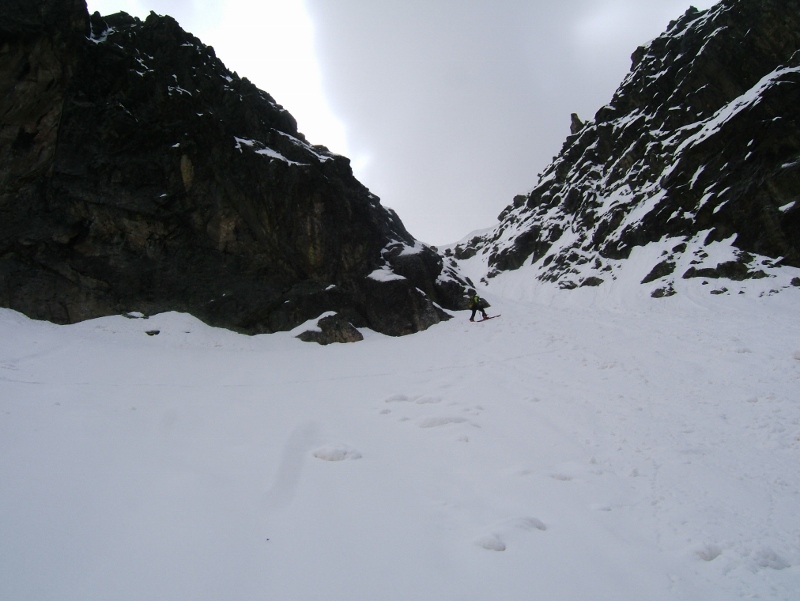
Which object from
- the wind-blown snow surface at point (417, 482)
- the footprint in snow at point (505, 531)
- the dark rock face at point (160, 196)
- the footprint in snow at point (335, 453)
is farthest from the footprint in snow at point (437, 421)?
the dark rock face at point (160, 196)

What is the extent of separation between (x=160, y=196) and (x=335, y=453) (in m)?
19.5

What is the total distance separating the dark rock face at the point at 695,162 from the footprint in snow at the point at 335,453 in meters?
24.0

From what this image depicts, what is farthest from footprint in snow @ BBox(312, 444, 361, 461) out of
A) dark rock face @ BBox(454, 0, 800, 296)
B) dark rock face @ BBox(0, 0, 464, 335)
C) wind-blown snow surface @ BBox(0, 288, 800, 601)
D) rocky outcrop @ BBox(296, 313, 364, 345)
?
dark rock face @ BBox(454, 0, 800, 296)

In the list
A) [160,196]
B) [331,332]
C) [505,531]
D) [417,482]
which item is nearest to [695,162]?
[331,332]

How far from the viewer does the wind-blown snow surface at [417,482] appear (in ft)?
11.2

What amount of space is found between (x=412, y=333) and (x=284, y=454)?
1506 centimetres

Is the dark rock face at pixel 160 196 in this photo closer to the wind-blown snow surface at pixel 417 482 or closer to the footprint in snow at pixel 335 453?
the wind-blown snow surface at pixel 417 482

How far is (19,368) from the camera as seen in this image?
35.6 feet

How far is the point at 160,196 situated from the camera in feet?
65.1

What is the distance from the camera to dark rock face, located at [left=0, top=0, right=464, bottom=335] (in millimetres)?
18094

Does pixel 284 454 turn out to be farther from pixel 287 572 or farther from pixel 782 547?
pixel 782 547

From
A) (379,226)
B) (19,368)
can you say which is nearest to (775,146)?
(379,226)

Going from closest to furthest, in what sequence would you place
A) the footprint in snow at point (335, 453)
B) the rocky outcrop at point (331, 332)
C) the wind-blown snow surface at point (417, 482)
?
the wind-blown snow surface at point (417, 482)
the footprint in snow at point (335, 453)
the rocky outcrop at point (331, 332)

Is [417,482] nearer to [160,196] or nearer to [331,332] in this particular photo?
[331,332]
